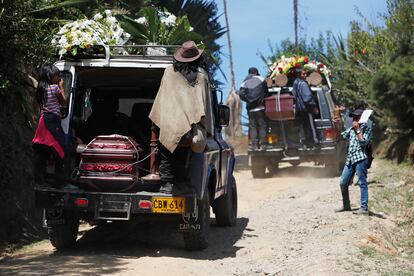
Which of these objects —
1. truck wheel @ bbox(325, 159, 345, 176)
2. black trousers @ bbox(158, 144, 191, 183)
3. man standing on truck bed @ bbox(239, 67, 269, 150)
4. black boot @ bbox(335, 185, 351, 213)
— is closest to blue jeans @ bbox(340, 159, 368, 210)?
black boot @ bbox(335, 185, 351, 213)

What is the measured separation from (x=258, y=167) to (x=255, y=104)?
1651 millimetres

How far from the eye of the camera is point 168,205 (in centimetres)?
786

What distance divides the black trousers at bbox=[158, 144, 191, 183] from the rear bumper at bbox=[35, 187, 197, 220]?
0.23 m

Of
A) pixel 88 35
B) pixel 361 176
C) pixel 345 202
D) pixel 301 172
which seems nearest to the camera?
pixel 88 35

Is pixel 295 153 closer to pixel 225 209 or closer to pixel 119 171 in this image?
pixel 225 209

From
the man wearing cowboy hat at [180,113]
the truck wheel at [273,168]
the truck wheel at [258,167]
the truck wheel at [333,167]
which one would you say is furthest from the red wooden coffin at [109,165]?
the truck wheel at [273,168]

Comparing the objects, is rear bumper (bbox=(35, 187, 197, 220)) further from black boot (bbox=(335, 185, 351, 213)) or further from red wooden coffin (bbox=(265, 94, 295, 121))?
red wooden coffin (bbox=(265, 94, 295, 121))

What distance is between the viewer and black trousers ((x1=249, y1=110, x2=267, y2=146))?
16547 mm

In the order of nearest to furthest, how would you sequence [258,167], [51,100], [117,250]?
[51,100] → [117,250] → [258,167]

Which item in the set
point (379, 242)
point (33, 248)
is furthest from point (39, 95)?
point (379, 242)

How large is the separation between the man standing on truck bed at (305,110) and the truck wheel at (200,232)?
8.05 m

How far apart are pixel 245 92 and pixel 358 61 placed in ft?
25.4

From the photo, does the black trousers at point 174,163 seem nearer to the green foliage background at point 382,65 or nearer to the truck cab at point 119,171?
the truck cab at point 119,171

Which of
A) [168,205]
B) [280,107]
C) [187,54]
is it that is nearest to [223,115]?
[187,54]
